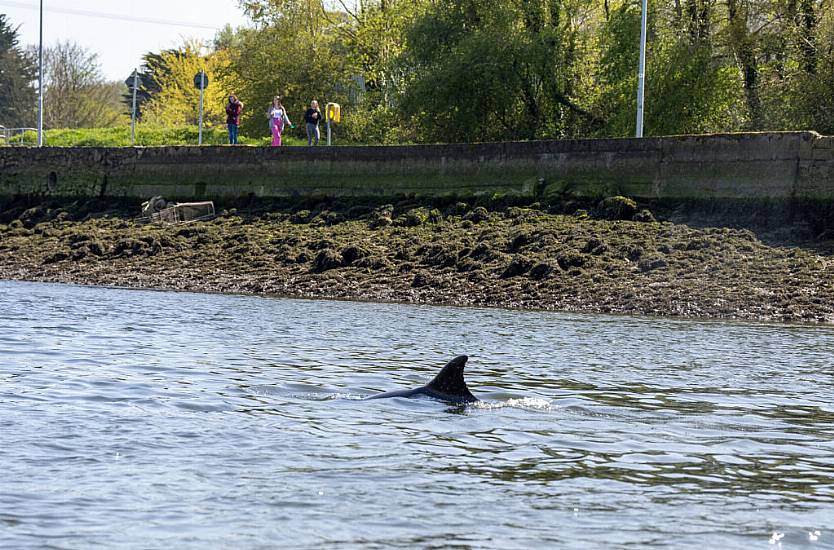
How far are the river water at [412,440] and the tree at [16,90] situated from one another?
78277 millimetres

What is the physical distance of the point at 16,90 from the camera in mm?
93562

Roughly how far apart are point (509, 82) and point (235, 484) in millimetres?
32149

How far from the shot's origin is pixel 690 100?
1430 inches

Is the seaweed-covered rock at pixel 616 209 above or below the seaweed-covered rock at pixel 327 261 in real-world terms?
above

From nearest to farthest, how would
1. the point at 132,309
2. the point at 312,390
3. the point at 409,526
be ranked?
the point at 409,526 → the point at 312,390 → the point at 132,309

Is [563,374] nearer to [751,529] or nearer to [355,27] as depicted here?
[751,529]

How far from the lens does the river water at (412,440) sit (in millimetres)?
8188

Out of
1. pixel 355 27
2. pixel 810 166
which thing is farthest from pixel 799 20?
pixel 355 27

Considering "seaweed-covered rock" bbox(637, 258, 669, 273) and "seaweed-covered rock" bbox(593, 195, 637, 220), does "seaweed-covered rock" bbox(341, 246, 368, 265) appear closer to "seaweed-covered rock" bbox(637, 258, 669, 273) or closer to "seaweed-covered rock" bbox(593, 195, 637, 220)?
"seaweed-covered rock" bbox(593, 195, 637, 220)

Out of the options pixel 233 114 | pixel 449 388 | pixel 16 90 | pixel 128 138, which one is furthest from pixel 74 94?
pixel 449 388

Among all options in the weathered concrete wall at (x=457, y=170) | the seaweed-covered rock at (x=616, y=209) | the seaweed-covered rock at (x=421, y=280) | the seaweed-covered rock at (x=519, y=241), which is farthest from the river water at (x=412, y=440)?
the seaweed-covered rock at (x=616, y=209)

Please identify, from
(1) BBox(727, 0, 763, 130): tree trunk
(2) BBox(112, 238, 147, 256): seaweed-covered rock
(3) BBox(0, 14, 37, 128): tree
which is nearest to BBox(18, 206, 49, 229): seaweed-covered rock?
(2) BBox(112, 238, 147, 256): seaweed-covered rock

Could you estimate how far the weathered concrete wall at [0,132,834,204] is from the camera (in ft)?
86.9

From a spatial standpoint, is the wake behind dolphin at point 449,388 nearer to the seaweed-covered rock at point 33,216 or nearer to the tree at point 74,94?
Result: the seaweed-covered rock at point 33,216
